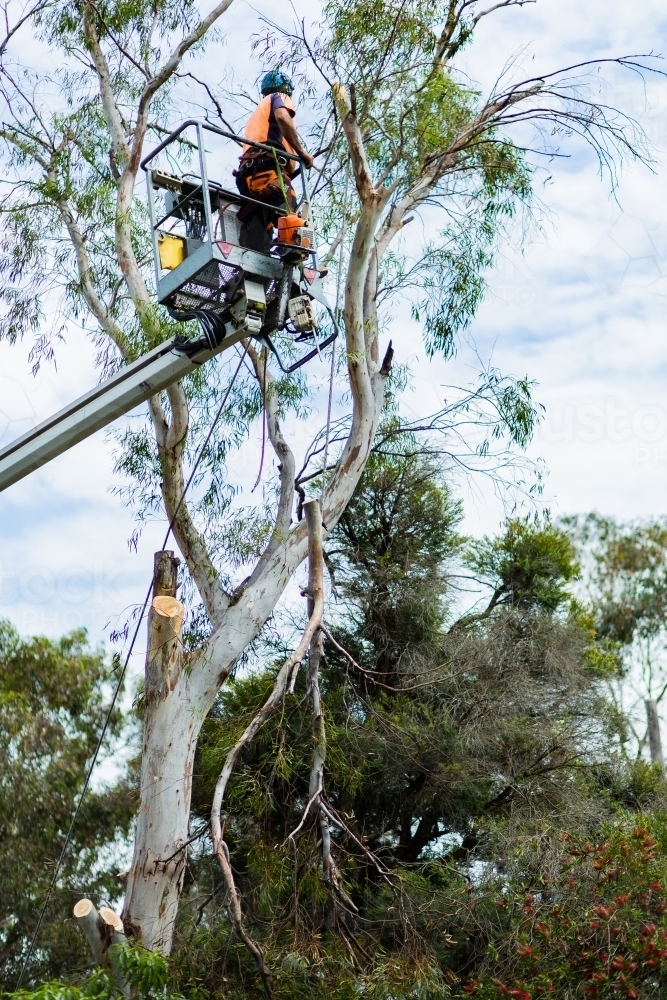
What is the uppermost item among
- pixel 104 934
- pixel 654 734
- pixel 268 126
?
pixel 654 734

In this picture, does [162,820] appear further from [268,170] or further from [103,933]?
[268,170]

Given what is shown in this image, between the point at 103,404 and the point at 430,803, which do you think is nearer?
the point at 103,404

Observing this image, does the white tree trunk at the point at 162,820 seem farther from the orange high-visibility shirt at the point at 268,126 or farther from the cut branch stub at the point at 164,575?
the orange high-visibility shirt at the point at 268,126

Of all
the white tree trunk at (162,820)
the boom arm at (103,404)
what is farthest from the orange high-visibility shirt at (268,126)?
the white tree trunk at (162,820)

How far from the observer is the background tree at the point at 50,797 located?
1123 centimetres

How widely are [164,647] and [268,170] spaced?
3.46 m

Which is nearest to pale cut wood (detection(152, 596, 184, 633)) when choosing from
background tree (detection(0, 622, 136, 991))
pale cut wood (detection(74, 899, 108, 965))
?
pale cut wood (detection(74, 899, 108, 965))

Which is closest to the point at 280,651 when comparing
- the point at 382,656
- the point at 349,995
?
the point at 382,656

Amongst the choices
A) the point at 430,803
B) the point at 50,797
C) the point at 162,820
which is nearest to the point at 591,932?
the point at 162,820

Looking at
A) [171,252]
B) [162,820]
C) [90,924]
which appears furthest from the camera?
[162,820]

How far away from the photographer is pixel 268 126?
6441 mm

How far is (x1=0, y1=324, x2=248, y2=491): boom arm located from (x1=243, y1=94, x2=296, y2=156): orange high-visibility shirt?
3.74 feet

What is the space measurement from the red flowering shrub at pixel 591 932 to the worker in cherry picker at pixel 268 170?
184 inches

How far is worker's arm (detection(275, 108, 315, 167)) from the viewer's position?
20.6 feet
